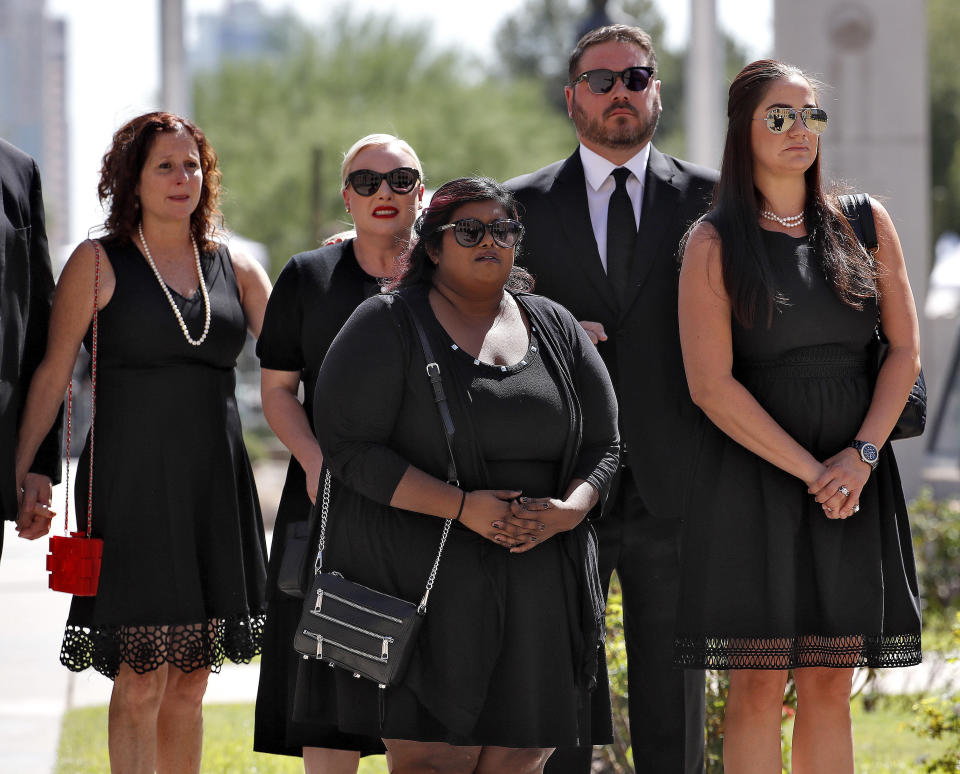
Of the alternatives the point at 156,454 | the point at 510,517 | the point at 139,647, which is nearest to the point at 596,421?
the point at 510,517

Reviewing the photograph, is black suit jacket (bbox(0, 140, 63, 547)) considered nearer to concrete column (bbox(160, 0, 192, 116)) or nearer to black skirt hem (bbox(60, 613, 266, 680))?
black skirt hem (bbox(60, 613, 266, 680))

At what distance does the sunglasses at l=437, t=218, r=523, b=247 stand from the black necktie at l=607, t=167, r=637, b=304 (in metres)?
0.95

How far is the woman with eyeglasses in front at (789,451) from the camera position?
3787 millimetres

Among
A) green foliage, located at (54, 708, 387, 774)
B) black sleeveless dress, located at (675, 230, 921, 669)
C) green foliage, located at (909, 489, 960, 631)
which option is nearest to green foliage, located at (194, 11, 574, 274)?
green foliage, located at (909, 489, 960, 631)

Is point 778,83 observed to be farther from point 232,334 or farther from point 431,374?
point 232,334

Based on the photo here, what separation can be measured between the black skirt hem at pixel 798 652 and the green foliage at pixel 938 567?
16.1 ft

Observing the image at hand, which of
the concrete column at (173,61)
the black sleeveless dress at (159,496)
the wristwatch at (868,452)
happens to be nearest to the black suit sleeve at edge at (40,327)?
the black sleeveless dress at (159,496)

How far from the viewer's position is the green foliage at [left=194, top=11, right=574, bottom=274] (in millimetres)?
34062

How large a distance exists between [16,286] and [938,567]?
21.5ft

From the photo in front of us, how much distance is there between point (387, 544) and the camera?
11.1 feet

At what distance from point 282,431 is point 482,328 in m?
1.04

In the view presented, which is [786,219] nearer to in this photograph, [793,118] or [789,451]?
Answer: [793,118]

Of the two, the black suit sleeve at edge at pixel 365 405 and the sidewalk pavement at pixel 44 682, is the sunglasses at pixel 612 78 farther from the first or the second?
the sidewalk pavement at pixel 44 682

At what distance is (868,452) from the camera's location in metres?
3.79
